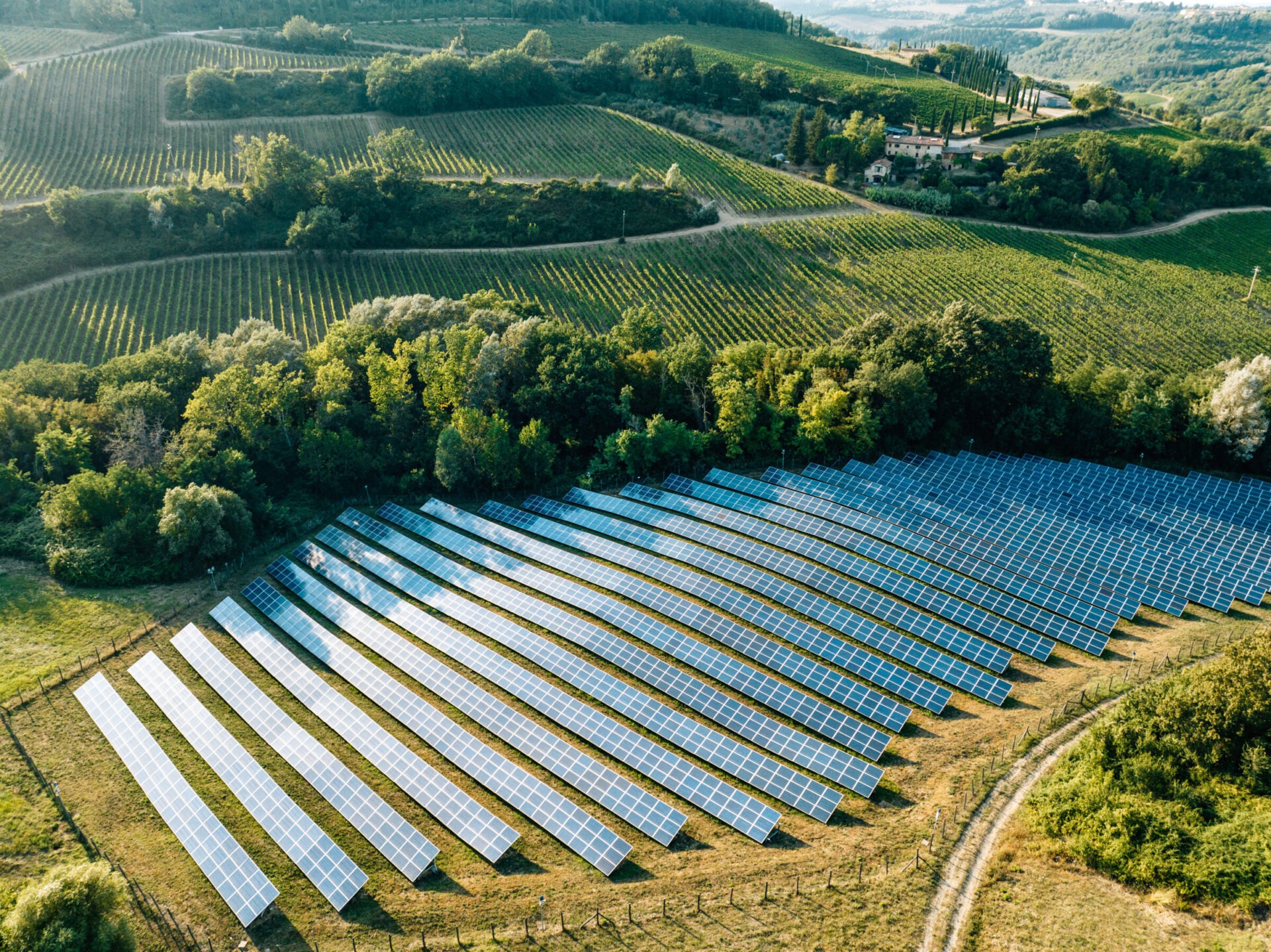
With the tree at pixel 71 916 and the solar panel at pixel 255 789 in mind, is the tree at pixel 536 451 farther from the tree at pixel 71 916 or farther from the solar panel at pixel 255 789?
the tree at pixel 71 916

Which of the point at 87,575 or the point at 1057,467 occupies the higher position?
the point at 1057,467

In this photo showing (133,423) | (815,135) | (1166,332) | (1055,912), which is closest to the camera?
(1055,912)

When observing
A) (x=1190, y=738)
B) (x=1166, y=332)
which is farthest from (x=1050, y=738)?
(x=1166, y=332)

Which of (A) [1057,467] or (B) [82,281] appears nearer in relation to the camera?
(A) [1057,467]

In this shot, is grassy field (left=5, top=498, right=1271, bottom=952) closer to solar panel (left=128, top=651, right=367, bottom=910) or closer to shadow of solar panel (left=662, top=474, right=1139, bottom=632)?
solar panel (left=128, top=651, right=367, bottom=910)

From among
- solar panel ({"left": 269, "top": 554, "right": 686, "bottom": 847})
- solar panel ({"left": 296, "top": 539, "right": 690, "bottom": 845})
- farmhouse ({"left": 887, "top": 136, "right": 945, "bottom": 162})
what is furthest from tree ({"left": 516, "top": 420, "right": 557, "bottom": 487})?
farmhouse ({"left": 887, "top": 136, "right": 945, "bottom": 162})

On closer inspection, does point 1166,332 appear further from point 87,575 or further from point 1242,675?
point 87,575

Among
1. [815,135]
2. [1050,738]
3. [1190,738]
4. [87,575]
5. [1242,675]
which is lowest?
[87,575]
